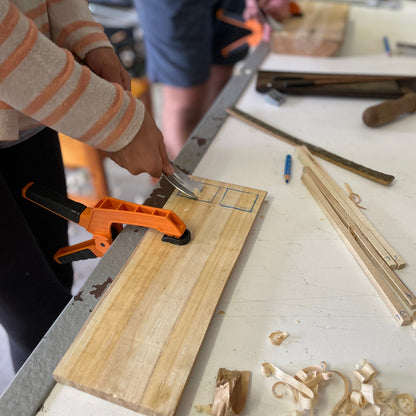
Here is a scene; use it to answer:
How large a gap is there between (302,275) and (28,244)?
0.52 meters

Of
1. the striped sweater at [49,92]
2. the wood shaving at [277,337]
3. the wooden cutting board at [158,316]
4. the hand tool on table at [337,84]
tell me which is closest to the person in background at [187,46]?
the hand tool on table at [337,84]

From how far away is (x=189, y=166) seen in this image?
0.93 metres

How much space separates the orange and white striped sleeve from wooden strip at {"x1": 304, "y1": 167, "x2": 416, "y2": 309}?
1.70ft

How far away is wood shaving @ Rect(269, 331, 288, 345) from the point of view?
1.95 ft

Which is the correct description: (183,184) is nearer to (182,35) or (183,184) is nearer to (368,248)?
(368,248)

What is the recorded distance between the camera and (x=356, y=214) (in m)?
0.79

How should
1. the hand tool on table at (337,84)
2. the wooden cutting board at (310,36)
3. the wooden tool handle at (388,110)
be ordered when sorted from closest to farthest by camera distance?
the wooden tool handle at (388,110)
the hand tool on table at (337,84)
the wooden cutting board at (310,36)

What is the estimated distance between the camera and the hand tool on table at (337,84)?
1.18 m

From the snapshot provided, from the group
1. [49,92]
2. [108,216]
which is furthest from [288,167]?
[49,92]

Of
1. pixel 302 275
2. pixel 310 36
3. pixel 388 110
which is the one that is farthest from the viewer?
pixel 310 36

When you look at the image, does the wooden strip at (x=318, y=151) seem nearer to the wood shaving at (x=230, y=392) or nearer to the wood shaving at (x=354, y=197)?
the wood shaving at (x=354, y=197)

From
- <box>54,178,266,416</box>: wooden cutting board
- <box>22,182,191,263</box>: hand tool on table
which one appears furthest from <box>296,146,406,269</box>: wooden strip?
<box>22,182,191,263</box>: hand tool on table

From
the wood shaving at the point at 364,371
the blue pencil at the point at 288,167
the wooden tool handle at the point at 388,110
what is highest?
the blue pencil at the point at 288,167

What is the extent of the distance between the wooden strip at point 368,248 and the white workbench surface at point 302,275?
0.03 metres
